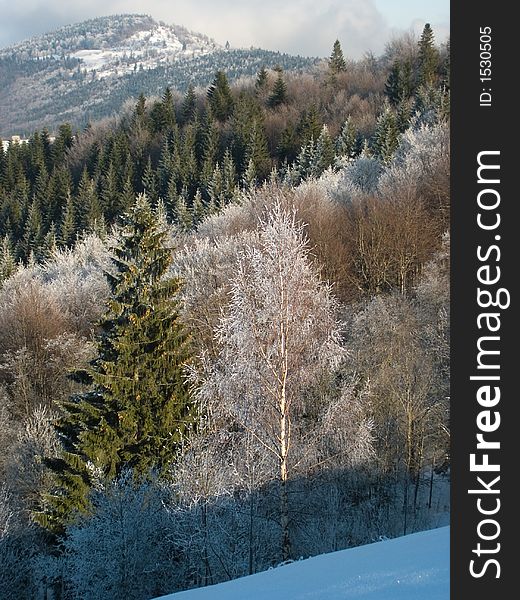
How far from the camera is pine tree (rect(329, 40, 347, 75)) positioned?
74000 mm

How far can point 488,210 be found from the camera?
3.06 m

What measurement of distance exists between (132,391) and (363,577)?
11660 mm

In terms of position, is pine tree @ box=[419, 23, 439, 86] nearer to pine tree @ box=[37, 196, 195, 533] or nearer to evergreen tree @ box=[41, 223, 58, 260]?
evergreen tree @ box=[41, 223, 58, 260]

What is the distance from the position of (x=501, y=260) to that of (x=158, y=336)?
13.4 m

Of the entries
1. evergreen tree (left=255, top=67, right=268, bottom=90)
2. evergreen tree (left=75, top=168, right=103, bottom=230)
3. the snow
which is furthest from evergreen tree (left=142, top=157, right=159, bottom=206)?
the snow

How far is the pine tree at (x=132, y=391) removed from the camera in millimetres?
14938

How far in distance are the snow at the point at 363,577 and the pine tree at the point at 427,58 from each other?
176 ft

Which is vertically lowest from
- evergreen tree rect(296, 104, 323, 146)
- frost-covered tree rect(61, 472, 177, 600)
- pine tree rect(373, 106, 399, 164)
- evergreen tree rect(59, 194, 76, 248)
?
frost-covered tree rect(61, 472, 177, 600)

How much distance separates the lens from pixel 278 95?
66562mm

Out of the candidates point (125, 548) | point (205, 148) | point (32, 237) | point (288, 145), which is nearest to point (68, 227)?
point (32, 237)

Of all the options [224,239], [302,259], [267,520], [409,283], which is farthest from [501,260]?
[224,239]

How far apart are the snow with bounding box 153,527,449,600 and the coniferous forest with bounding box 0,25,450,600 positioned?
4.64m

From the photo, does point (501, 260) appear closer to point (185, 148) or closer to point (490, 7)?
point (490, 7)

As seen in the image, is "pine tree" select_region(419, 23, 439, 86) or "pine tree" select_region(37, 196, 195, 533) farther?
"pine tree" select_region(419, 23, 439, 86)
